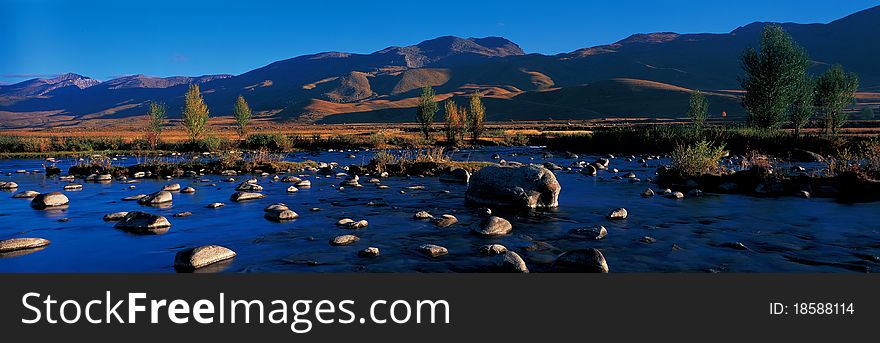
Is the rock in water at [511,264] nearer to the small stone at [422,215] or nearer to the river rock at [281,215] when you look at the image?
the small stone at [422,215]

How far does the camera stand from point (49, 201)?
19328mm

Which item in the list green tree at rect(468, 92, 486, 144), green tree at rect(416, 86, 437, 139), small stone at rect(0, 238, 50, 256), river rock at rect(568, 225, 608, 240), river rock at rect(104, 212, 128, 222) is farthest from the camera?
green tree at rect(416, 86, 437, 139)

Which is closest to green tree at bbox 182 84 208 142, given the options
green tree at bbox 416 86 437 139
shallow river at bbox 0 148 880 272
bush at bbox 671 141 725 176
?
green tree at bbox 416 86 437 139

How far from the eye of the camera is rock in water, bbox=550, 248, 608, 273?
34.2ft

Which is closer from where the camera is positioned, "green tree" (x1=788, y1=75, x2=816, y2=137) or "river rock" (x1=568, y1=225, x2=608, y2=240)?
"river rock" (x1=568, y1=225, x2=608, y2=240)

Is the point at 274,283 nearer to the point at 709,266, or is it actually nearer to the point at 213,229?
the point at 213,229

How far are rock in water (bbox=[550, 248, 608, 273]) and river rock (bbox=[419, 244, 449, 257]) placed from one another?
2.62 m

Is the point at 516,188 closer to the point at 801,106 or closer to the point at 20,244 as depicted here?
the point at 20,244

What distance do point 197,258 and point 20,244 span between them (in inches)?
204

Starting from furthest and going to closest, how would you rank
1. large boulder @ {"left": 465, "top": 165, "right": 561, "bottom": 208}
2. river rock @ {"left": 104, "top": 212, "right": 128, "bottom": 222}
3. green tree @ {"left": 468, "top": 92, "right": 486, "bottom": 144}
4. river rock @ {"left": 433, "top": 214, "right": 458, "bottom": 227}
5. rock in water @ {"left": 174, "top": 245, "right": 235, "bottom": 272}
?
green tree @ {"left": 468, "top": 92, "right": 486, "bottom": 144} < large boulder @ {"left": 465, "top": 165, "right": 561, "bottom": 208} < river rock @ {"left": 104, "top": 212, "right": 128, "bottom": 222} < river rock @ {"left": 433, "top": 214, "right": 458, "bottom": 227} < rock in water @ {"left": 174, "top": 245, "right": 235, "bottom": 272}

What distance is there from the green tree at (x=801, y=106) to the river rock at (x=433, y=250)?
53.0 meters

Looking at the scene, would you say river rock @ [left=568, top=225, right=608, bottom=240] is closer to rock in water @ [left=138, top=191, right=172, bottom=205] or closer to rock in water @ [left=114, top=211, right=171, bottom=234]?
rock in water @ [left=114, top=211, right=171, bottom=234]

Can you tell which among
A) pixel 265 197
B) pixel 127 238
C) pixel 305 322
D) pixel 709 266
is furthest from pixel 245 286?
pixel 265 197

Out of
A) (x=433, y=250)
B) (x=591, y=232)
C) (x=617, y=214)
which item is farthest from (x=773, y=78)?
(x=433, y=250)
